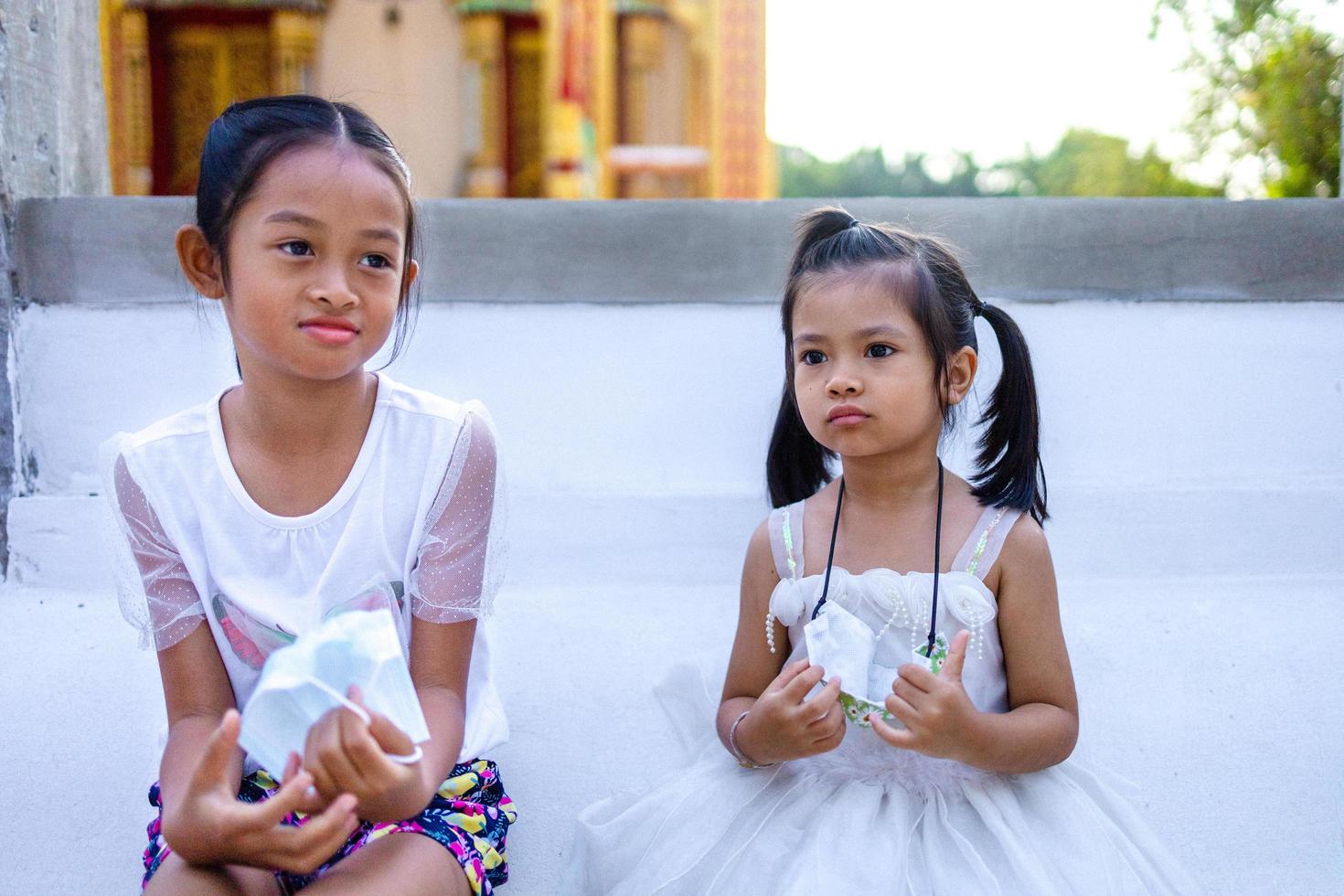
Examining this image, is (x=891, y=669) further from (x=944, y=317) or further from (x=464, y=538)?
(x=464, y=538)

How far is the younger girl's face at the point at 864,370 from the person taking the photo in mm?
1561

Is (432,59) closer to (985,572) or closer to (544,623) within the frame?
(544,623)

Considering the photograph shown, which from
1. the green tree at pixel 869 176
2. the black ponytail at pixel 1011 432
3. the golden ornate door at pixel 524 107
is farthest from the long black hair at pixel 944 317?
the green tree at pixel 869 176

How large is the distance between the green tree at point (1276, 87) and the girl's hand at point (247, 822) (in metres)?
5.09

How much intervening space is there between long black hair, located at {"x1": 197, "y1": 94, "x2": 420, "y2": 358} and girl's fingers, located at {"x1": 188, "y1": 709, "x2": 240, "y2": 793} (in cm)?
63

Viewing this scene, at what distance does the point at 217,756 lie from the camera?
1202mm

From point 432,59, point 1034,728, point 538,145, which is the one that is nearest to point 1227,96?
point 538,145

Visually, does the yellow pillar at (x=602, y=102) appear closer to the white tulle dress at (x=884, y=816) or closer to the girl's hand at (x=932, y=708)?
the white tulle dress at (x=884, y=816)

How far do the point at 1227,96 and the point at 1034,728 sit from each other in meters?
5.58

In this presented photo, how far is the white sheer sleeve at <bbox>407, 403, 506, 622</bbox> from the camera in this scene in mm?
1569

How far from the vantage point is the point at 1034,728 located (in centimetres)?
149

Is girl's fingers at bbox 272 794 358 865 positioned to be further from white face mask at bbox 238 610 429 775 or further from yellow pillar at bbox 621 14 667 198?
yellow pillar at bbox 621 14 667 198

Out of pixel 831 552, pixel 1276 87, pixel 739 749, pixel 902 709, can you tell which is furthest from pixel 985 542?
pixel 1276 87

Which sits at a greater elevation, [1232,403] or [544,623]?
[1232,403]
